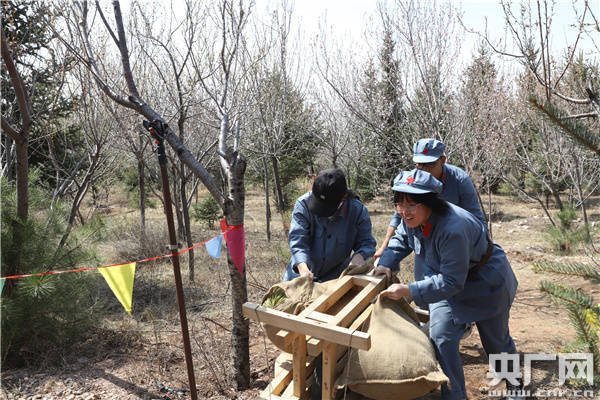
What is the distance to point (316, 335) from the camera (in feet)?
5.92

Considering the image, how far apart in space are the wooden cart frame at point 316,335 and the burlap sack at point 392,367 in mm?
111

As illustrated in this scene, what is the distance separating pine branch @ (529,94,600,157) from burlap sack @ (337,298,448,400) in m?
1.24

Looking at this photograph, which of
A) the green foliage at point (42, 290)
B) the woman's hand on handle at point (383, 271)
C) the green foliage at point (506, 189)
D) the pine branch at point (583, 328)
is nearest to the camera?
the pine branch at point (583, 328)

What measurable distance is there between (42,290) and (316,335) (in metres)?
2.83

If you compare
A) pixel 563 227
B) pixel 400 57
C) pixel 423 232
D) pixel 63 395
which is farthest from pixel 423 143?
pixel 563 227

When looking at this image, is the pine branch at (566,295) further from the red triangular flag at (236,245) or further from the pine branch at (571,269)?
the red triangular flag at (236,245)

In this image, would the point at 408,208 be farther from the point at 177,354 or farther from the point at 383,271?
the point at 177,354

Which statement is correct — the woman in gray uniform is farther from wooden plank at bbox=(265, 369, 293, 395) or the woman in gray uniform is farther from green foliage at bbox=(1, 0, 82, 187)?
green foliage at bbox=(1, 0, 82, 187)

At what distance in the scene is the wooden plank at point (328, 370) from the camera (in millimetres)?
1912

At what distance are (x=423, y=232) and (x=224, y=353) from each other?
7.65ft

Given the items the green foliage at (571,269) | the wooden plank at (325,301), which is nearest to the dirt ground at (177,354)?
the green foliage at (571,269)

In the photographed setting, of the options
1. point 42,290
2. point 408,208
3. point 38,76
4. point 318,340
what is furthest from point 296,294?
point 38,76

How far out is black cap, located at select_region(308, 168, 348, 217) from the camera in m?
2.82

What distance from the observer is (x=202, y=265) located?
27.1 feet
